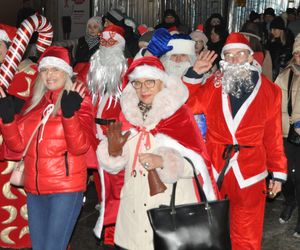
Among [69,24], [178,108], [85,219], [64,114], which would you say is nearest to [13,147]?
[64,114]

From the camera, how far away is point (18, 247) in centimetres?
580

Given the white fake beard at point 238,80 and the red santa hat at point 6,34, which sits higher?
the red santa hat at point 6,34

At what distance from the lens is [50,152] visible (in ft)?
14.7

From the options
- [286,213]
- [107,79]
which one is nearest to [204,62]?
[107,79]

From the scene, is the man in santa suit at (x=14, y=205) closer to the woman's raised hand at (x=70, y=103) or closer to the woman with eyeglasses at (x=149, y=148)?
the woman's raised hand at (x=70, y=103)

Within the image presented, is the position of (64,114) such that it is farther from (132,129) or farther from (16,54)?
(16,54)

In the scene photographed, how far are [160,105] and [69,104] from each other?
60 centimetres

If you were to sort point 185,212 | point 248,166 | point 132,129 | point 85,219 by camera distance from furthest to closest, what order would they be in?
point 85,219 < point 248,166 < point 132,129 < point 185,212

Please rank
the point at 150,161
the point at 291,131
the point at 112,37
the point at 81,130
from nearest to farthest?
the point at 150,161 → the point at 81,130 → the point at 112,37 → the point at 291,131

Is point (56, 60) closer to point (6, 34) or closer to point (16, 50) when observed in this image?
point (16, 50)

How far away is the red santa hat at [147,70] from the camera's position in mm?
4281

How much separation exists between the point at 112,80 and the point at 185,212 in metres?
2.49

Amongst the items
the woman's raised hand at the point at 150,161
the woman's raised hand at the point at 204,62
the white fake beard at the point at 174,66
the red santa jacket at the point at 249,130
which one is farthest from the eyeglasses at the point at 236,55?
the woman's raised hand at the point at 150,161

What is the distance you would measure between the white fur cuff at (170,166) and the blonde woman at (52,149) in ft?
2.05
